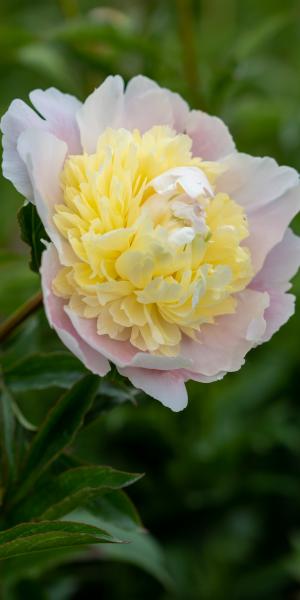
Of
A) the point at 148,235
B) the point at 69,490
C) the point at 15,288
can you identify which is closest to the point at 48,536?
the point at 69,490

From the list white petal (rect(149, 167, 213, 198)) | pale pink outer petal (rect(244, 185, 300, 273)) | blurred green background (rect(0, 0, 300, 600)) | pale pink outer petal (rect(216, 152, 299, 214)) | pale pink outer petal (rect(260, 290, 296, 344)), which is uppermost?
white petal (rect(149, 167, 213, 198))

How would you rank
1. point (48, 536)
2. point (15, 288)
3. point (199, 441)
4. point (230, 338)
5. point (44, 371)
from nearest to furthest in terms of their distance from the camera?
point (48, 536), point (230, 338), point (44, 371), point (15, 288), point (199, 441)

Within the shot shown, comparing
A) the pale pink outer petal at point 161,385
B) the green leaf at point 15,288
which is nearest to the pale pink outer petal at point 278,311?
the pale pink outer petal at point 161,385

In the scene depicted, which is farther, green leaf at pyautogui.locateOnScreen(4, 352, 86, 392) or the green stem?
the green stem

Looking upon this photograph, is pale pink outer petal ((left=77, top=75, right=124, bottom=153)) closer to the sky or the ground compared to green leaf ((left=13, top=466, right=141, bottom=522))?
closer to the sky

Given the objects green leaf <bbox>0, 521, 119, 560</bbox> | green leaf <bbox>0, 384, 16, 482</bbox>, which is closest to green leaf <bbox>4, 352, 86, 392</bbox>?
green leaf <bbox>0, 384, 16, 482</bbox>

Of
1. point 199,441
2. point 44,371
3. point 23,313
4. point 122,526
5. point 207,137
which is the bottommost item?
point 199,441

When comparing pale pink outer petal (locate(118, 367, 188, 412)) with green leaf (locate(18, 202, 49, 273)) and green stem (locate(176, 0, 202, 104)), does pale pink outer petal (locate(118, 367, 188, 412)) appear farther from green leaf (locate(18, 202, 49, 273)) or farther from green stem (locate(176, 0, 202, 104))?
green stem (locate(176, 0, 202, 104))

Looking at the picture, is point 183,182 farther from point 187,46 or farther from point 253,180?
point 187,46
